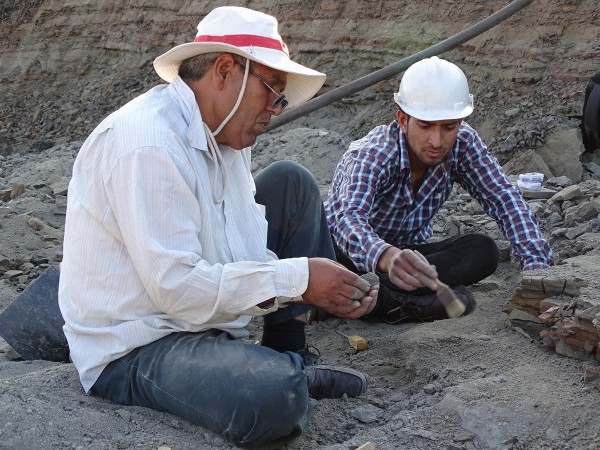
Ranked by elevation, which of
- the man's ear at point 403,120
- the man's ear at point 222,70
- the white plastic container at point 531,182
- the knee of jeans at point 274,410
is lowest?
the white plastic container at point 531,182

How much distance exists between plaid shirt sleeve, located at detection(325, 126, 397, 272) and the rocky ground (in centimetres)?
50

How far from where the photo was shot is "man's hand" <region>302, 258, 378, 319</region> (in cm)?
305

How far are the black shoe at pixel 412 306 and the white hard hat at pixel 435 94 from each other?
2.96 ft

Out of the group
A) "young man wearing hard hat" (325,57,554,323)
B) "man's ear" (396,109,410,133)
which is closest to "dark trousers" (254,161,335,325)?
"young man wearing hard hat" (325,57,554,323)

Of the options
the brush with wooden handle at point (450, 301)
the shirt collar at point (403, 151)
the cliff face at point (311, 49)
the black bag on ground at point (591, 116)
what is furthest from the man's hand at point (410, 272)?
the cliff face at point (311, 49)

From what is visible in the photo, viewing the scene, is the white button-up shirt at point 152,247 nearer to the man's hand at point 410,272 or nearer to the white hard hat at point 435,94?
the man's hand at point 410,272

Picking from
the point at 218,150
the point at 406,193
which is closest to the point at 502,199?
the point at 406,193

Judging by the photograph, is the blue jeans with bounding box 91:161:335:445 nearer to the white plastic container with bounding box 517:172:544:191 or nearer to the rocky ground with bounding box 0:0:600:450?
the rocky ground with bounding box 0:0:600:450

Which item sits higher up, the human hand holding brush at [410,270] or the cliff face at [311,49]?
the human hand holding brush at [410,270]

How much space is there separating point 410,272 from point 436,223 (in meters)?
2.58

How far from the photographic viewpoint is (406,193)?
469 cm

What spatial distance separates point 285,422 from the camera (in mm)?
3061

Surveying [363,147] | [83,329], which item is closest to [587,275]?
[363,147]

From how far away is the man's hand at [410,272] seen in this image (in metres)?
3.68
